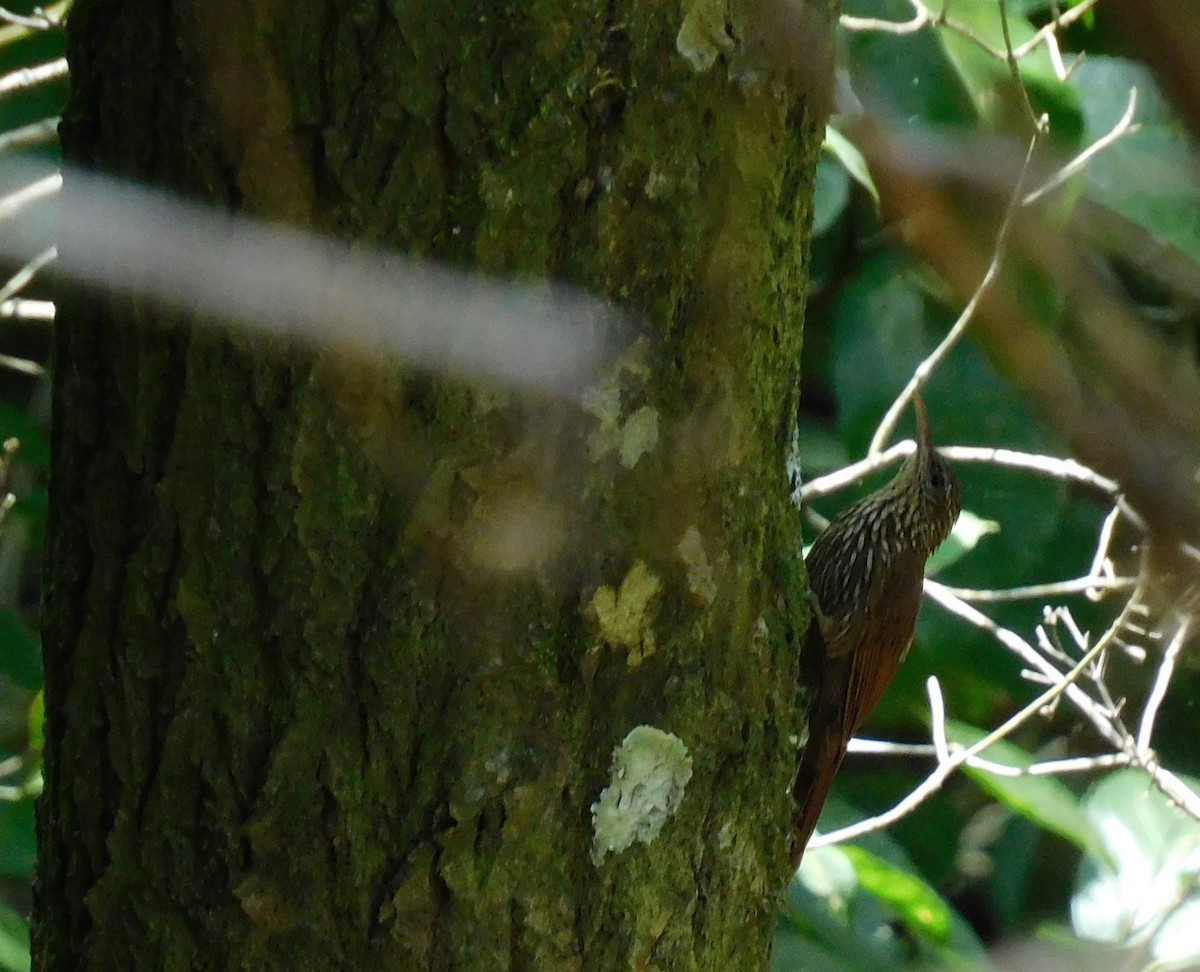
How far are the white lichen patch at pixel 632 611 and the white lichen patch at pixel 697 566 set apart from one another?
0.13ft

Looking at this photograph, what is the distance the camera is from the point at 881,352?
3232 millimetres

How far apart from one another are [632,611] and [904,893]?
168cm

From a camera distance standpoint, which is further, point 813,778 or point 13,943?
point 13,943

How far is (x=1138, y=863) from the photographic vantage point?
3.21 metres

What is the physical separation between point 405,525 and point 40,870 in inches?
22.6

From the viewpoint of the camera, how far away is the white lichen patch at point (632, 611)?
54.5 inches

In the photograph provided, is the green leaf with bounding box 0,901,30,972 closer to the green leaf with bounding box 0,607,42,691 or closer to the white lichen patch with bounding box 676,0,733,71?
the green leaf with bounding box 0,607,42,691

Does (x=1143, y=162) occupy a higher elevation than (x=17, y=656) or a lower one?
higher

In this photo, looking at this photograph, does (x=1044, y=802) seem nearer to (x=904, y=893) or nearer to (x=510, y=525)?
→ (x=904, y=893)

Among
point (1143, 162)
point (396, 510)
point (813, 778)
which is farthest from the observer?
point (813, 778)

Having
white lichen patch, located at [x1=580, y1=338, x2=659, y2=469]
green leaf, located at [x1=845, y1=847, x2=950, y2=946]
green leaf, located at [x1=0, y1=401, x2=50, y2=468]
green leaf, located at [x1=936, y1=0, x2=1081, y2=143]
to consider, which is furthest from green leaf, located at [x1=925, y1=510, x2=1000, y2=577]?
green leaf, located at [x1=0, y1=401, x2=50, y2=468]

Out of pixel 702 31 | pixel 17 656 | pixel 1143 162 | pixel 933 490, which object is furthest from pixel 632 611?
pixel 17 656

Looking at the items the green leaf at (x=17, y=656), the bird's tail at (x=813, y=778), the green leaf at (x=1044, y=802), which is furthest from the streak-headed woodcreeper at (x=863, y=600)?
the green leaf at (x=17, y=656)

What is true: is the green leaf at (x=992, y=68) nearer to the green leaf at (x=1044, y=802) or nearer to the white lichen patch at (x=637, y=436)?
the white lichen patch at (x=637, y=436)
